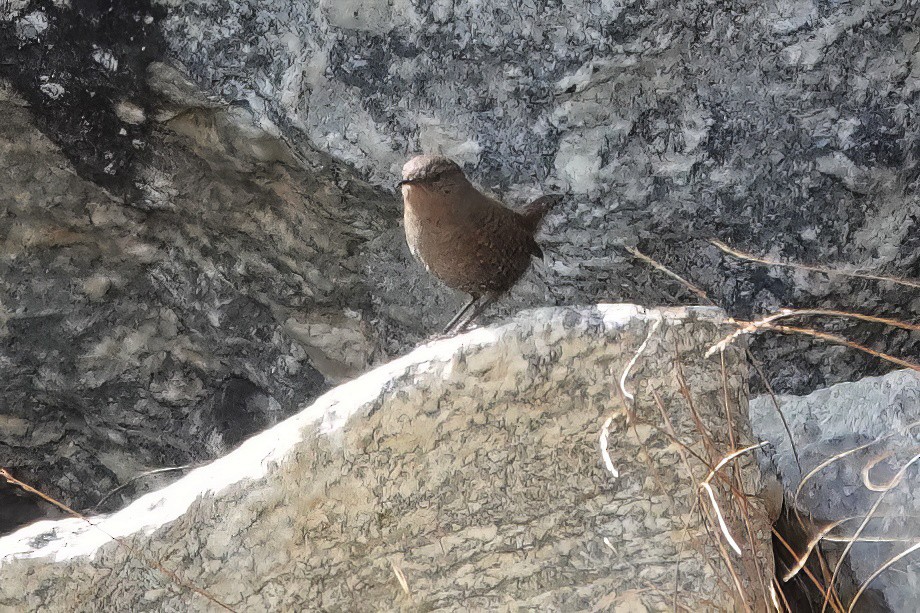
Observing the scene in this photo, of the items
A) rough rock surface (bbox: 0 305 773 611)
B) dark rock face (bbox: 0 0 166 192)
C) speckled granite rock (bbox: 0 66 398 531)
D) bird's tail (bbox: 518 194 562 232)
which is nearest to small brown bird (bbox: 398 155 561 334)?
bird's tail (bbox: 518 194 562 232)

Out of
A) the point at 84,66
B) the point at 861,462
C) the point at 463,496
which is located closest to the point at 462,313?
the point at 463,496

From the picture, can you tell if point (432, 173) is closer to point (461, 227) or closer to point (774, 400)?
point (461, 227)

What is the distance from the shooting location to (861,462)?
192cm

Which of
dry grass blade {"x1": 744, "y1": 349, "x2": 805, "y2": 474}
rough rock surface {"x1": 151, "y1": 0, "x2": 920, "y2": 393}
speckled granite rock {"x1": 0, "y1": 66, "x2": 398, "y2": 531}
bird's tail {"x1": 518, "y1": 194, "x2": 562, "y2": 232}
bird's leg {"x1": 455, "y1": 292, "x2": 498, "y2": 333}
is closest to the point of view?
dry grass blade {"x1": 744, "y1": 349, "x2": 805, "y2": 474}

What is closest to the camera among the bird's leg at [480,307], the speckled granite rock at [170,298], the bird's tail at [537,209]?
the bird's tail at [537,209]

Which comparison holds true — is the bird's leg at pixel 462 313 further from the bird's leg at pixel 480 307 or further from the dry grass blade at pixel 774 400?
the dry grass blade at pixel 774 400

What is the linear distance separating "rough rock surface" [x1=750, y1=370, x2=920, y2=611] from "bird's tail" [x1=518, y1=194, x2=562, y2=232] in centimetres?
68

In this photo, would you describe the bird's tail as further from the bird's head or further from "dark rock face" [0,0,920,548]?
the bird's head

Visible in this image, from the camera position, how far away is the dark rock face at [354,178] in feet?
7.01

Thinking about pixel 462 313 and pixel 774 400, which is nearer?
pixel 774 400

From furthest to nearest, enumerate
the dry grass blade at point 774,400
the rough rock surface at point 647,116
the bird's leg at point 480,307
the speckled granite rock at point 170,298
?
the speckled granite rock at point 170,298 < the bird's leg at point 480,307 < the rough rock surface at point 647,116 < the dry grass blade at point 774,400

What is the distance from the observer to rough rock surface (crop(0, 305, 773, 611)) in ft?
5.13

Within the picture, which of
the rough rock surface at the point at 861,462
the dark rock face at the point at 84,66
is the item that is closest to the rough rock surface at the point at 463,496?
the rough rock surface at the point at 861,462

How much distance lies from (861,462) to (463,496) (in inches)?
35.1
